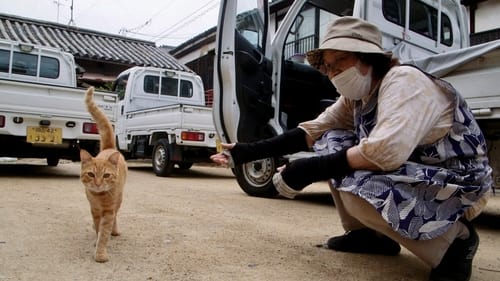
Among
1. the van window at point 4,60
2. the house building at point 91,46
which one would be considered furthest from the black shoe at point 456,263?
the house building at point 91,46

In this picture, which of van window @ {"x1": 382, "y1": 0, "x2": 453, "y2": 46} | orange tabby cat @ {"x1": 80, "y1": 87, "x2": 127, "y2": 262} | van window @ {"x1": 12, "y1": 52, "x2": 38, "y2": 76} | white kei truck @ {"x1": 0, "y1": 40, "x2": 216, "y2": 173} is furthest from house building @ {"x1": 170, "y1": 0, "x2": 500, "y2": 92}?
van window @ {"x1": 12, "y1": 52, "x2": 38, "y2": 76}

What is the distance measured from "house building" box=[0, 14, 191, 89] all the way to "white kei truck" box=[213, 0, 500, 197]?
322 inches

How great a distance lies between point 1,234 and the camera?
2.49m

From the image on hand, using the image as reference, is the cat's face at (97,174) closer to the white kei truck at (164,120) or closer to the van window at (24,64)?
the white kei truck at (164,120)

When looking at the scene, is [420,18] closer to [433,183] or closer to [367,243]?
[367,243]

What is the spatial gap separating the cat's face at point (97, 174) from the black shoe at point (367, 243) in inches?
51.6

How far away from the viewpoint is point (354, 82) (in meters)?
1.91

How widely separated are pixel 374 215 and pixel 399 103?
489 mm

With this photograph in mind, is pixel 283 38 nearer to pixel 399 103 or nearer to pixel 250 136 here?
pixel 250 136

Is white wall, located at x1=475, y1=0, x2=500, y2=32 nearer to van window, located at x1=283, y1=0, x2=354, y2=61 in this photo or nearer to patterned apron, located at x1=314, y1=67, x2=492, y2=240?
van window, located at x1=283, y1=0, x2=354, y2=61

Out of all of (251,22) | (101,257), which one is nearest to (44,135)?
(251,22)

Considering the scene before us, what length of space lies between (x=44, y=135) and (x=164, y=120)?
6.71 feet

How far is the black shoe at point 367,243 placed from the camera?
233cm

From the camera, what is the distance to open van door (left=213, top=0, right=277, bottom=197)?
4.07 meters
